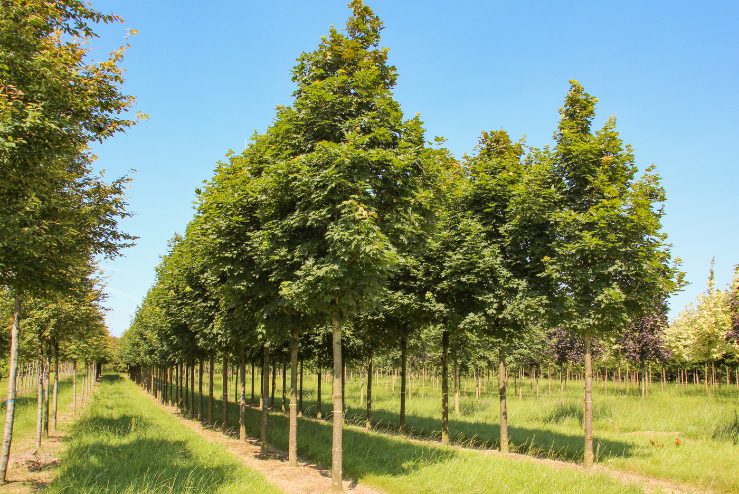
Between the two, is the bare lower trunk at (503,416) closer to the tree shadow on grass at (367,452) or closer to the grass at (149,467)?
the tree shadow on grass at (367,452)

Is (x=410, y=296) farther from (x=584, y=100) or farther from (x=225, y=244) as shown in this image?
(x=584, y=100)

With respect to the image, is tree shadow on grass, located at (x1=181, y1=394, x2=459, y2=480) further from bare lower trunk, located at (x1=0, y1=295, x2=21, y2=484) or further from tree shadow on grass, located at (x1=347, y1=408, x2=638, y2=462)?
bare lower trunk, located at (x1=0, y1=295, x2=21, y2=484)

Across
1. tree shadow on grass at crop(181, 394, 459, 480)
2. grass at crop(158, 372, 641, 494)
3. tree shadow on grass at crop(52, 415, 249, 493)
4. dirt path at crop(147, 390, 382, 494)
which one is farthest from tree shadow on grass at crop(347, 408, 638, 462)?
tree shadow on grass at crop(52, 415, 249, 493)

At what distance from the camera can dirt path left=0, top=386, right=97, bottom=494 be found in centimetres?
1199

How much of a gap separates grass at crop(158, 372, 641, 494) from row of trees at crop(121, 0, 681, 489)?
184 cm

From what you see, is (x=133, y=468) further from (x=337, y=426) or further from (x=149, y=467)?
(x=337, y=426)

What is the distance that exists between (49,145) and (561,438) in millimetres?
21651

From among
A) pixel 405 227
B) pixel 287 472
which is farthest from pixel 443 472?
pixel 405 227

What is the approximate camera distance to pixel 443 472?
11.8 m

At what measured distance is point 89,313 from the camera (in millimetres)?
20859

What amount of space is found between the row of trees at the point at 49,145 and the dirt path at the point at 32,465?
73cm

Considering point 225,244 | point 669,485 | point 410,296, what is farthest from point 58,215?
point 669,485

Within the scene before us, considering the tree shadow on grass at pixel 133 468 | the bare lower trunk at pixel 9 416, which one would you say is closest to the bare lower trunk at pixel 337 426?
the tree shadow on grass at pixel 133 468

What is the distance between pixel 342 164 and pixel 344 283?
2.72 metres
